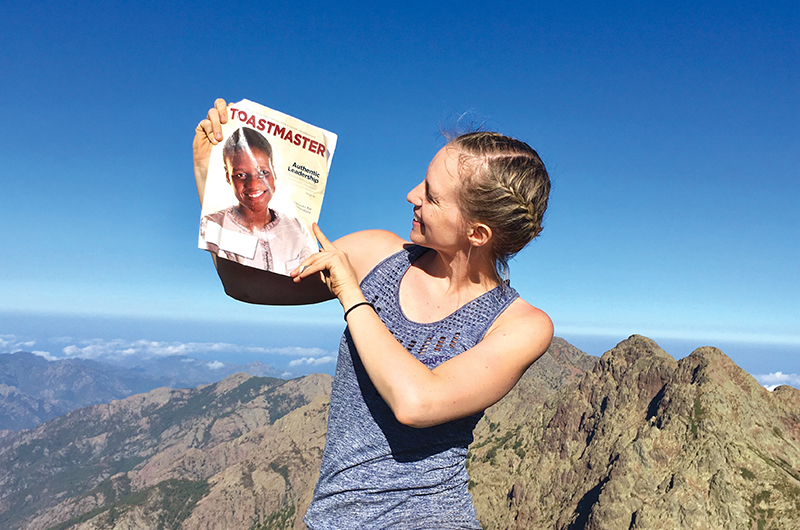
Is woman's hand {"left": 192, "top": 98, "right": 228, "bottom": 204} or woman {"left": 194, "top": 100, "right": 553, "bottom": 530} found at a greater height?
woman's hand {"left": 192, "top": 98, "right": 228, "bottom": 204}

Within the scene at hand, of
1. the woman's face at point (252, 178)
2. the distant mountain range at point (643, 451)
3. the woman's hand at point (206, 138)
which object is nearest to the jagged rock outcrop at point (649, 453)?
the distant mountain range at point (643, 451)

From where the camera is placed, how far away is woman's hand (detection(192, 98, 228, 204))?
3.52m

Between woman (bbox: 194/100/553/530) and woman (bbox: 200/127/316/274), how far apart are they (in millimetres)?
149

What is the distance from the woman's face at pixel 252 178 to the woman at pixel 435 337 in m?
0.21

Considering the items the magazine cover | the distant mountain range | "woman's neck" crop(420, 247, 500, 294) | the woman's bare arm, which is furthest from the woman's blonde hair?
the distant mountain range

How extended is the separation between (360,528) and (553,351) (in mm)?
170056

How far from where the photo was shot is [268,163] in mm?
3635

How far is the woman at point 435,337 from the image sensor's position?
9.60 feet

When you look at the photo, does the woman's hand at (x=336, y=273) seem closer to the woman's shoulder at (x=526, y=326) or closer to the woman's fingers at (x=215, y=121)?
the woman's shoulder at (x=526, y=326)

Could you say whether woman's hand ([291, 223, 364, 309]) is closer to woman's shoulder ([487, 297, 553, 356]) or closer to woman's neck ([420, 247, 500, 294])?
woman's neck ([420, 247, 500, 294])

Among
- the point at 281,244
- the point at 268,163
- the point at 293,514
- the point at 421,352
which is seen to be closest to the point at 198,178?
the point at 268,163

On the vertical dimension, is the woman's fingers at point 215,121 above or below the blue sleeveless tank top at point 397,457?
above

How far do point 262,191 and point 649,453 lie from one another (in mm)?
86820

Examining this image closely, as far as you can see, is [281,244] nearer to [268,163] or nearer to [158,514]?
[268,163]
